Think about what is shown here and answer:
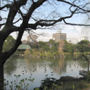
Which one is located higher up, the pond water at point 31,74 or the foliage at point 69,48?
the foliage at point 69,48

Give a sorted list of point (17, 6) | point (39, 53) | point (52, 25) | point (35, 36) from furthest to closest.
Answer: point (39, 53)
point (35, 36)
point (52, 25)
point (17, 6)

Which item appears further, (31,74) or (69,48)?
(69,48)

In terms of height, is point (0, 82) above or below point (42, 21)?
below

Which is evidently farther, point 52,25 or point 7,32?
point 52,25

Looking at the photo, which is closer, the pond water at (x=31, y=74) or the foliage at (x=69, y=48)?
the pond water at (x=31, y=74)

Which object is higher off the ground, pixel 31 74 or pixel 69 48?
pixel 69 48

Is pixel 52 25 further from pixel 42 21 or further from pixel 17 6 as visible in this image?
pixel 17 6

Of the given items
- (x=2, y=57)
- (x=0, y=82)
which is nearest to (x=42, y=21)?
(x=2, y=57)

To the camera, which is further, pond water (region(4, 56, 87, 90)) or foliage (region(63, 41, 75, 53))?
foliage (region(63, 41, 75, 53))

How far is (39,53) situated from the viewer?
31.3 m

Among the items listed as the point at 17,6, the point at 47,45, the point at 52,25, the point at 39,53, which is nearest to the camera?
the point at 17,6

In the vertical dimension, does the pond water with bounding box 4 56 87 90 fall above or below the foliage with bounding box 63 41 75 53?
below

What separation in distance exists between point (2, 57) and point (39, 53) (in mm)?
26860

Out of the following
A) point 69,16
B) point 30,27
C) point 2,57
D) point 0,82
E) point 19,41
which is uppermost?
point 69,16
